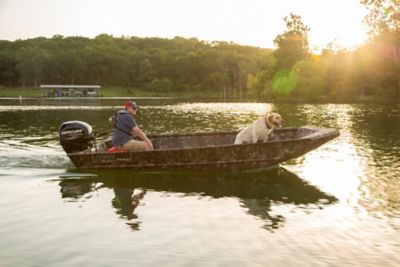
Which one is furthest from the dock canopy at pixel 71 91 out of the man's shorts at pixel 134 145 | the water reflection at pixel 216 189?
the water reflection at pixel 216 189

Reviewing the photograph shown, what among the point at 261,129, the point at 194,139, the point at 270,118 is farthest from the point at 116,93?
the point at 270,118

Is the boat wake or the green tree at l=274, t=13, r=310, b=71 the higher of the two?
the green tree at l=274, t=13, r=310, b=71

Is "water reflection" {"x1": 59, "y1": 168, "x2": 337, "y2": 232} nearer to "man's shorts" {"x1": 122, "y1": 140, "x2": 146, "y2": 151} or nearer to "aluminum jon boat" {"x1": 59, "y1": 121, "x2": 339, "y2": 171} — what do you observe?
"aluminum jon boat" {"x1": 59, "y1": 121, "x2": 339, "y2": 171}

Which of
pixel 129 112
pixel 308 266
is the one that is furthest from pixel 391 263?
pixel 129 112

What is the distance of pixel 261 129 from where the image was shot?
16.5 m

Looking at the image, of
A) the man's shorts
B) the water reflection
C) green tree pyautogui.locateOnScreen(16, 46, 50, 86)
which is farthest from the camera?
green tree pyautogui.locateOnScreen(16, 46, 50, 86)

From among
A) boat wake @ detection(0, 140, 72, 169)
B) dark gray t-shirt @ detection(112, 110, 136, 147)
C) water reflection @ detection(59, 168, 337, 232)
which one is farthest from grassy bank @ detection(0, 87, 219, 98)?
water reflection @ detection(59, 168, 337, 232)

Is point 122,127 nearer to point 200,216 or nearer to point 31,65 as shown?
point 200,216

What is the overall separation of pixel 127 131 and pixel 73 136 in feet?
6.99

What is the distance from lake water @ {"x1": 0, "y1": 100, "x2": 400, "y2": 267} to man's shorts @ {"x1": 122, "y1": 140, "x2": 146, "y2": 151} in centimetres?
100

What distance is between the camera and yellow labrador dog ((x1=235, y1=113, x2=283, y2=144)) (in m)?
16.0

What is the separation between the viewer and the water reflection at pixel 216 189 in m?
12.6

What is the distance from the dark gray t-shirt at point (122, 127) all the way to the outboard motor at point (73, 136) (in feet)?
4.01

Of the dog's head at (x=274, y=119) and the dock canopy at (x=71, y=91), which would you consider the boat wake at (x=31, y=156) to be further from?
the dock canopy at (x=71, y=91)
